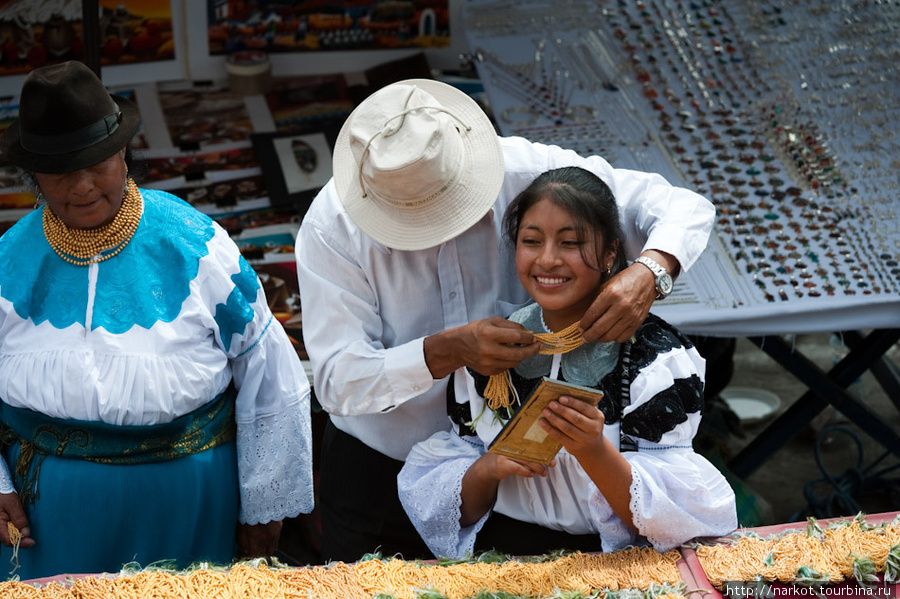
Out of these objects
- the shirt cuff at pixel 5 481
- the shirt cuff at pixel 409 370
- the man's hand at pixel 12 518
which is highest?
the shirt cuff at pixel 409 370

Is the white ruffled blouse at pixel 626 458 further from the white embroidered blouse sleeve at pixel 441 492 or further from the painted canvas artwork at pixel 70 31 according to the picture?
the painted canvas artwork at pixel 70 31

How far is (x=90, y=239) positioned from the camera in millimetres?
2264

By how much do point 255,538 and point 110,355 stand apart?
0.65m

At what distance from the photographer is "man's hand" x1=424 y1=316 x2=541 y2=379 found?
1.94 meters

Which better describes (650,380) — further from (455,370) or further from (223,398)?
(223,398)

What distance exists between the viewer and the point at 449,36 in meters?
4.58

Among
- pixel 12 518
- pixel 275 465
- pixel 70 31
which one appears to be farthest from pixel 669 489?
pixel 70 31

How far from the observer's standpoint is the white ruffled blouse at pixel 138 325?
2.20 m

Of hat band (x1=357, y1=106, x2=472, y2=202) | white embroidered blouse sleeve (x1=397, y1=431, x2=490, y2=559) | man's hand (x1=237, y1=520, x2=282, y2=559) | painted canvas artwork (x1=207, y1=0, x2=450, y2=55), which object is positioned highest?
hat band (x1=357, y1=106, x2=472, y2=202)

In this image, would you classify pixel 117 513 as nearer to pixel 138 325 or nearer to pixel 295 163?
pixel 138 325

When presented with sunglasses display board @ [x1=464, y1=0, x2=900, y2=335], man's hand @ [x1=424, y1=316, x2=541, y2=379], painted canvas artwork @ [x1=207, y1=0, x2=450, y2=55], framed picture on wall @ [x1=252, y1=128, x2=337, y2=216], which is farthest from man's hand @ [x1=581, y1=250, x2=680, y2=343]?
painted canvas artwork @ [x1=207, y1=0, x2=450, y2=55]

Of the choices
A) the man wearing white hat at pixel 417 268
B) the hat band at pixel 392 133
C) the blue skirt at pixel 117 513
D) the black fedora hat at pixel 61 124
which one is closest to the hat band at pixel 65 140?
the black fedora hat at pixel 61 124

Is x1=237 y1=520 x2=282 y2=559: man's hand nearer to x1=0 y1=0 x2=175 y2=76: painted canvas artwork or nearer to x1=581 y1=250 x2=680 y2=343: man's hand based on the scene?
x1=581 y1=250 x2=680 y2=343: man's hand

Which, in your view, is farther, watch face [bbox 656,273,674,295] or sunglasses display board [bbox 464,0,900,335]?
sunglasses display board [bbox 464,0,900,335]
